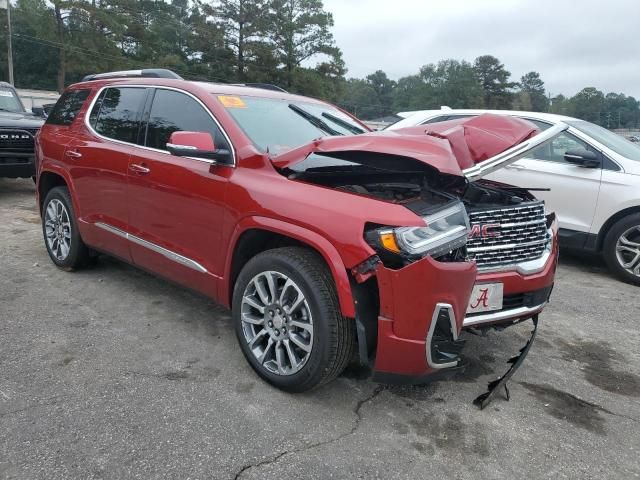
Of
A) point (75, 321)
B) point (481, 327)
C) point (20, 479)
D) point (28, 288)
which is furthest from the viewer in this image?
point (28, 288)

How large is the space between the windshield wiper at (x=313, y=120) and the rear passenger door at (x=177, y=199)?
0.76 metres

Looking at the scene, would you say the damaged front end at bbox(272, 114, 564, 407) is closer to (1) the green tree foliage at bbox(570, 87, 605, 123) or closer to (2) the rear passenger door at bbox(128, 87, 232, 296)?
(2) the rear passenger door at bbox(128, 87, 232, 296)

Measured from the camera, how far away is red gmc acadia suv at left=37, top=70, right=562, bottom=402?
251 cm

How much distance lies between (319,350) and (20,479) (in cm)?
141

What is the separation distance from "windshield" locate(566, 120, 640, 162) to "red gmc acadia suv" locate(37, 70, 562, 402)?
2952 mm

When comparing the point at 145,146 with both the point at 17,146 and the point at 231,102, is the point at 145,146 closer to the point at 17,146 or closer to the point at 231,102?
the point at 231,102

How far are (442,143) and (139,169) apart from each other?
217 centimetres

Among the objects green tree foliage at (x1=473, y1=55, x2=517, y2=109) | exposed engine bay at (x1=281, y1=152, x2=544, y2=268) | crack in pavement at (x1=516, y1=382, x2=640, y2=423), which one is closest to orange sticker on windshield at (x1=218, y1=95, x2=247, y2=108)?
exposed engine bay at (x1=281, y1=152, x2=544, y2=268)

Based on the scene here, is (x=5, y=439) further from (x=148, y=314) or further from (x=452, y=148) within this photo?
(x=452, y=148)

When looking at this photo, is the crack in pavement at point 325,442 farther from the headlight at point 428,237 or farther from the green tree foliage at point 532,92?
the green tree foliage at point 532,92

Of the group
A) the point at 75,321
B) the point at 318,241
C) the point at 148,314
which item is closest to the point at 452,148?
the point at 318,241

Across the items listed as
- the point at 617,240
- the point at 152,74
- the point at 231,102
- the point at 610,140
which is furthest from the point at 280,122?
the point at 610,140

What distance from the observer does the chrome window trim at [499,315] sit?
2.83 metres

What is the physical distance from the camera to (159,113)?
3.82 meters
